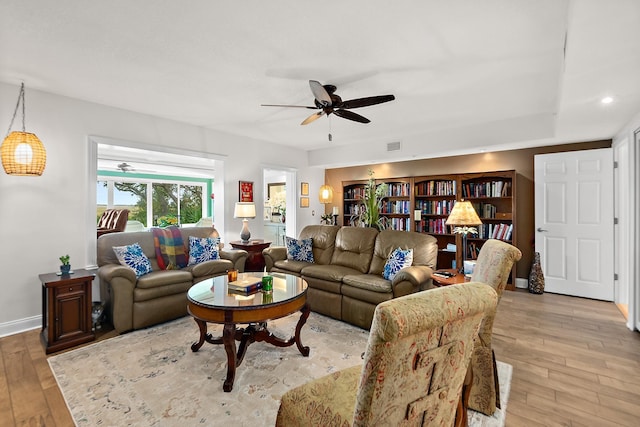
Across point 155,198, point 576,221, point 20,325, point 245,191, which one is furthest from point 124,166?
point 576,221

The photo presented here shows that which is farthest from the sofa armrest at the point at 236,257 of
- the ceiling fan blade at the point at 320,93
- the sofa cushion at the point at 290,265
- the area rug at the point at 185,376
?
the ceiling fan blade at the point at 320,93

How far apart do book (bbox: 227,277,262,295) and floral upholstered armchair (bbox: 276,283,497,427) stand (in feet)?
5.38

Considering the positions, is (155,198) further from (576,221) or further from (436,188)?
(576,221)

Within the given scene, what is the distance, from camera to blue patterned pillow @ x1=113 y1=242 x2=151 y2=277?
3.44 metres

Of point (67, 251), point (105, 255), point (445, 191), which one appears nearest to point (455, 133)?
point (445, 191)

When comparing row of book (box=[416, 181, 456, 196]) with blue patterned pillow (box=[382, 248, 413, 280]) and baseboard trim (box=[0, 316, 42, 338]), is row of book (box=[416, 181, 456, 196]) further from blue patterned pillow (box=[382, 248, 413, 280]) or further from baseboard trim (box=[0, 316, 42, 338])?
baseboard trim (box=[0, 316, 42, 338])

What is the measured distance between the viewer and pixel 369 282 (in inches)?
128

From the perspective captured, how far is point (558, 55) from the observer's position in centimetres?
252

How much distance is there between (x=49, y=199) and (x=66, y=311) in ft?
4.44

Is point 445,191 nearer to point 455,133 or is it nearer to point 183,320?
point 455,133

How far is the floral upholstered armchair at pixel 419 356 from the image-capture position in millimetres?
808

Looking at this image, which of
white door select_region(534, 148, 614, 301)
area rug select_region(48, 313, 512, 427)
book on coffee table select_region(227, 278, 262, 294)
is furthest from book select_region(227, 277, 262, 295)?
white door select_region(534, 148, 614, 301)

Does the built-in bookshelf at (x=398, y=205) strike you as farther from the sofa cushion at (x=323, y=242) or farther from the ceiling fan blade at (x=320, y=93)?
the ceiling fan blade at (x=320, y=93)

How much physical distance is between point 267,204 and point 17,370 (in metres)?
6.37
